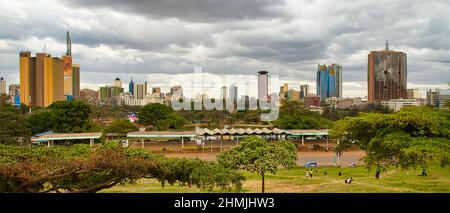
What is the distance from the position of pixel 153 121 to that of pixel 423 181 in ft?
119

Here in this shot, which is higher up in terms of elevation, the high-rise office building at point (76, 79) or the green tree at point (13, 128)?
the high-rise office building at point (76, 79)

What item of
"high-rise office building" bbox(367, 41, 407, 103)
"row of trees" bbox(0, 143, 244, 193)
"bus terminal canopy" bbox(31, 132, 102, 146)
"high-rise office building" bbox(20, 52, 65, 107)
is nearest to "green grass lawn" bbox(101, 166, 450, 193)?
"row of trees" bbox(0, 143, 244, 193)

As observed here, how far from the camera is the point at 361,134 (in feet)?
50.7

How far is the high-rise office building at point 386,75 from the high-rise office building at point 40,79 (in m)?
66.1

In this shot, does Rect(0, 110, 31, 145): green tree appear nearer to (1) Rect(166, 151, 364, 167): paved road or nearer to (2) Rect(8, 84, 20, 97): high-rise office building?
(1) Rect(166, 151, 364, 167): paved road

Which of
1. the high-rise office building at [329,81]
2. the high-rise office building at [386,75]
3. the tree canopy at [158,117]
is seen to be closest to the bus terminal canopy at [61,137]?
the tree canopy at [158,117]

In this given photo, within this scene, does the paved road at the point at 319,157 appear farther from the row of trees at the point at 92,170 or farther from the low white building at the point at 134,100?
the low white building at the point at 134,100

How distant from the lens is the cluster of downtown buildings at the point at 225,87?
5916cm

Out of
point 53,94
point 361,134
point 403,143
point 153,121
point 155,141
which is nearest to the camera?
point 403,143

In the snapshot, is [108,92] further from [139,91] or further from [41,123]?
[41,123]

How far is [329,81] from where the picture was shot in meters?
120

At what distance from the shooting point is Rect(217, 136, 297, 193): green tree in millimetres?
10953
